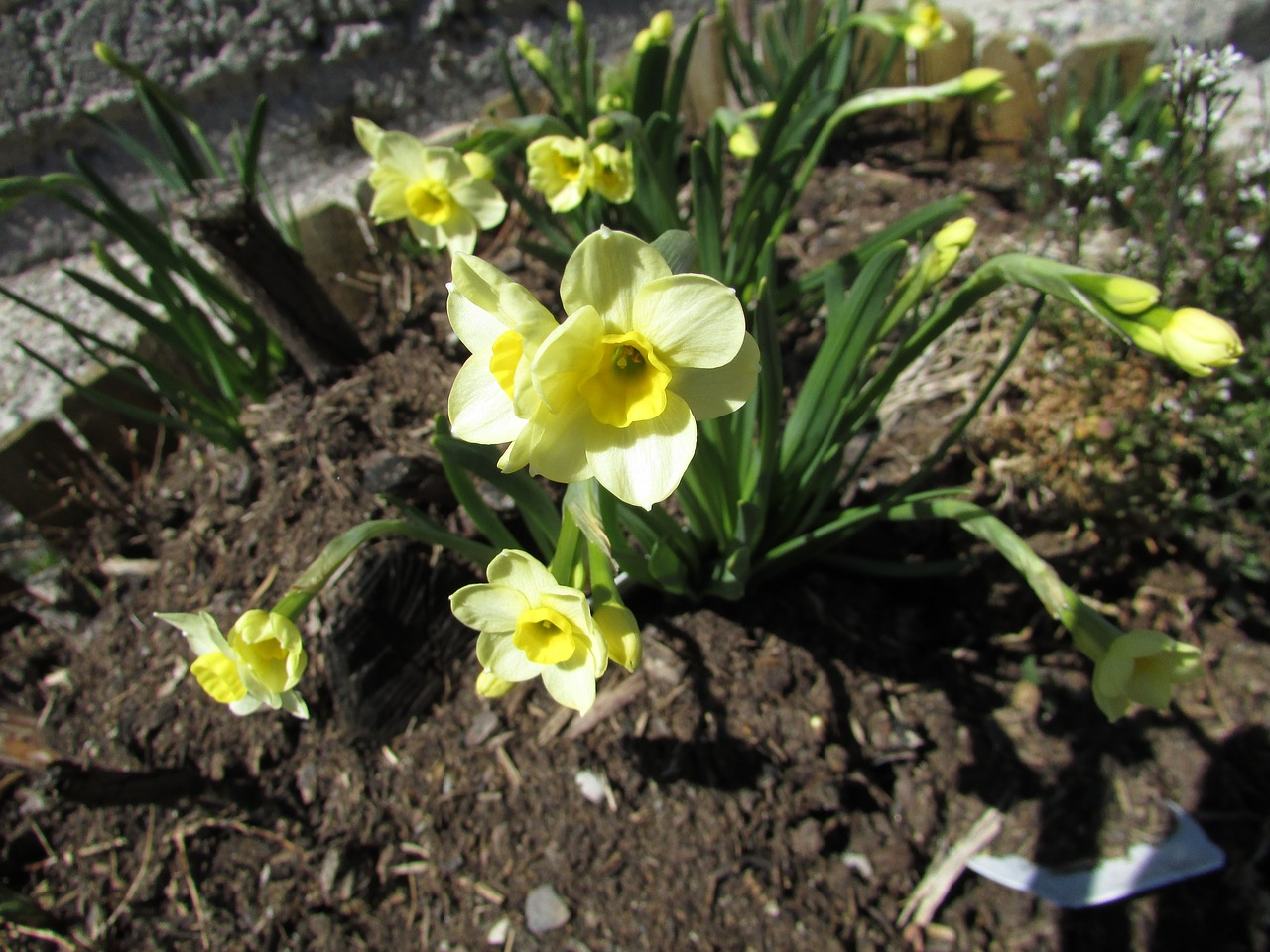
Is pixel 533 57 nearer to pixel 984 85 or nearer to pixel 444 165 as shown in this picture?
pixel 444 165

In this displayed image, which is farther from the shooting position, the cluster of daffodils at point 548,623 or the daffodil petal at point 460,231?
the daffodil petal at point 460,231

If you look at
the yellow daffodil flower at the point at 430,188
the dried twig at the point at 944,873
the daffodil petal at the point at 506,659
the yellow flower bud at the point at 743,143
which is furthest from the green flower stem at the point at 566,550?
the yellow flower bud at the point at 743,143

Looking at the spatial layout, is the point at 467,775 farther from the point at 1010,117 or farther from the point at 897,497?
the point at 1010,117

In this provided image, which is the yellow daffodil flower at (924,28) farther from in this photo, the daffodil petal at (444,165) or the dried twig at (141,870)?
the dried twig at (141,870)

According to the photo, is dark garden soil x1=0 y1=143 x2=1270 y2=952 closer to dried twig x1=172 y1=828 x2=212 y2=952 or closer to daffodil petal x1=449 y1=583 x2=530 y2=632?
dried twig x1=172 y1=828 x2=212 y2=952

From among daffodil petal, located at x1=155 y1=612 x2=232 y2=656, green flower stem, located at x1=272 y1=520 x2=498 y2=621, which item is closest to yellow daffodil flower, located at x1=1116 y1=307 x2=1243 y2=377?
green flower stem, located at x1=272 y1=520 x2=498 y2=621

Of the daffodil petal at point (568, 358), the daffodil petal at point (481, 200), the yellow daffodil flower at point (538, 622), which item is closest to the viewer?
the daffodil petal at point (568, 358)
